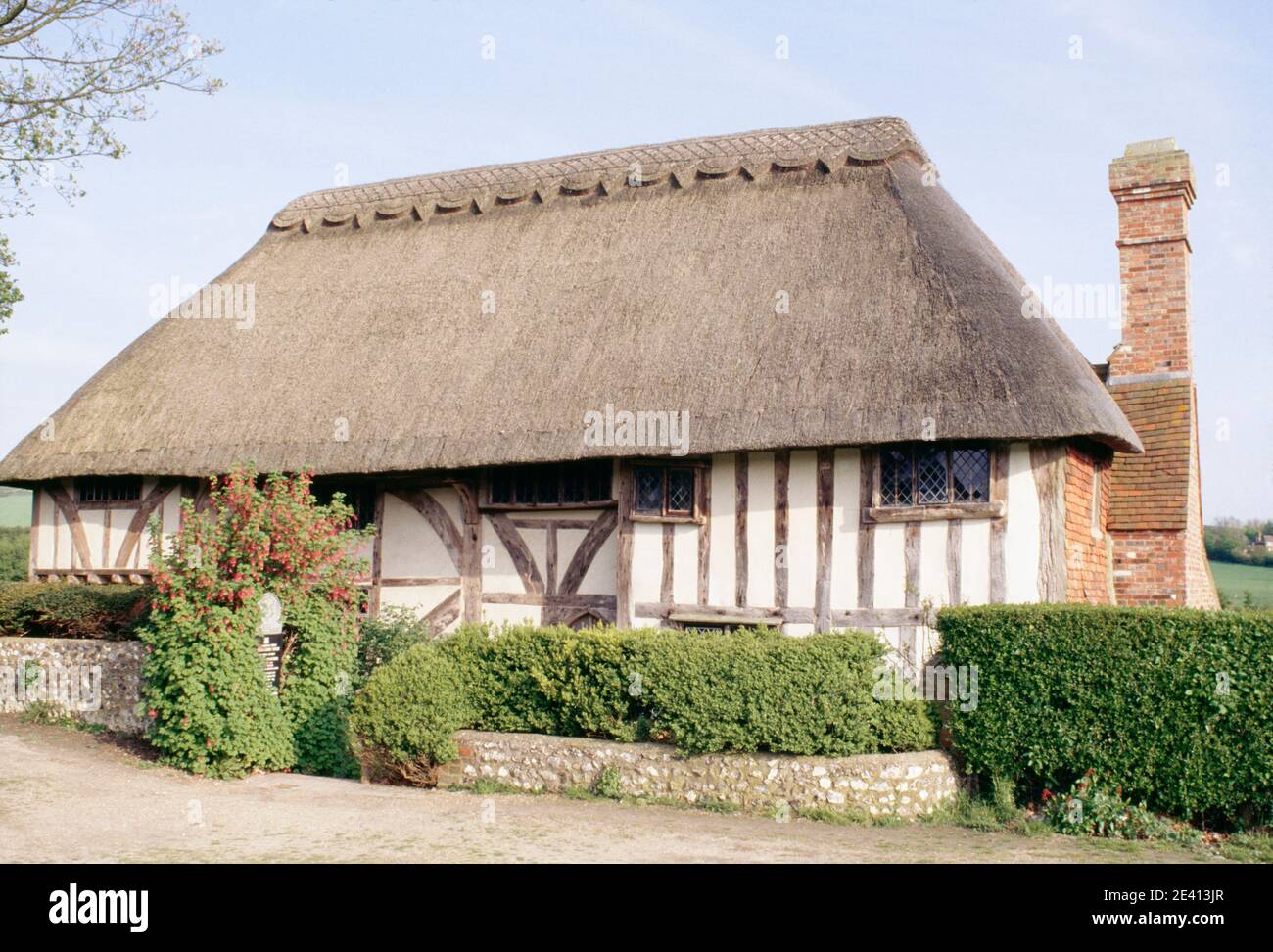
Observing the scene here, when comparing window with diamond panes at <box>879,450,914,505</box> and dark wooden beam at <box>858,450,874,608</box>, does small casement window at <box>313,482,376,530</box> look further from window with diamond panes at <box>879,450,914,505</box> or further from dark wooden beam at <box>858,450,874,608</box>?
window with diamond panes at <box>879,450,914,505</box>

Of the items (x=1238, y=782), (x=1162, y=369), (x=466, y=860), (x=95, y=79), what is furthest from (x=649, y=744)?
(x=95, y=79)

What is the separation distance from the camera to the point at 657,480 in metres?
13.6

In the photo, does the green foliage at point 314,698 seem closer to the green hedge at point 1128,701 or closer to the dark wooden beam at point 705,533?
the dark wooden beam at point 705,533

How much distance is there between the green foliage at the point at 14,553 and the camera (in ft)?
97.5

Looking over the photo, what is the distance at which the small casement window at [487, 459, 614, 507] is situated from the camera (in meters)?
14.2

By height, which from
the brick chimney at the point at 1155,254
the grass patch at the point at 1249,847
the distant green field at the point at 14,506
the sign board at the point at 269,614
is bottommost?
the grass patch at the point at 1249,847

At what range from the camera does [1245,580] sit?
3155cm

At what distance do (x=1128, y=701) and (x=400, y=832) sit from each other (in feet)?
19.0

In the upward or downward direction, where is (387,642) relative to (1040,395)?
downward

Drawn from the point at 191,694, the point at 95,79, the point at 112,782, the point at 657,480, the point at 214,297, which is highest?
the point at 95,79

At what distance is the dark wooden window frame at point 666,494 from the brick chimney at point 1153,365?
208 inches

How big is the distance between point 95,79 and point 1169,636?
45.2 ft

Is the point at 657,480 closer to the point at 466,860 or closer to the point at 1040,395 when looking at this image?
the point at 1040,395

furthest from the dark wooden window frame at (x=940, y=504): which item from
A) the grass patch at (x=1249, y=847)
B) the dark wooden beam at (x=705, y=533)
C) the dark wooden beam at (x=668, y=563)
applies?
the grass patch at (x=1249, y=847)
